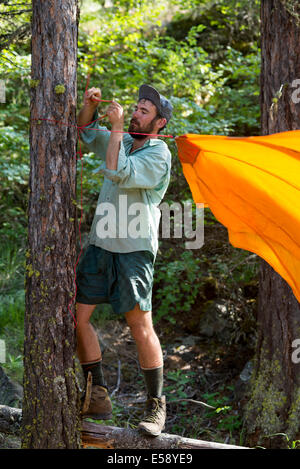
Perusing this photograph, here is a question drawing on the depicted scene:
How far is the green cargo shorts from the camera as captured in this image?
3023mm

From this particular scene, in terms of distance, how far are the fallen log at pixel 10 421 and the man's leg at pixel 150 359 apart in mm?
851

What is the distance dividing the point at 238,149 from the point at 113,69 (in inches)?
178

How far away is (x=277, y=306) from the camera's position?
4.73 m

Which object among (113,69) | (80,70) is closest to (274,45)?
(80,70)

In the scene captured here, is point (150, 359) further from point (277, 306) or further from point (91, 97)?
point (277, 306)

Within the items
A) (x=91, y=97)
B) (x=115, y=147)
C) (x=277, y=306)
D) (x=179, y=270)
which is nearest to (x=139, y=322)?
(x=115, y=147)

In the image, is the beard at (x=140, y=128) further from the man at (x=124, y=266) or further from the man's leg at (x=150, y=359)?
the man's leg at (x=150, y=359)

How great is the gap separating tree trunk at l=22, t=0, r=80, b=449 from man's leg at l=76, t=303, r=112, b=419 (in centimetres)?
16

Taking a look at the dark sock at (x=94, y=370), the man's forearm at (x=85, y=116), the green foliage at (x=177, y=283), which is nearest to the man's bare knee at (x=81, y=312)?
the dark sock at (x=94, y=370)

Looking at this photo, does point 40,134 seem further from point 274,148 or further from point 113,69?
point 113,69

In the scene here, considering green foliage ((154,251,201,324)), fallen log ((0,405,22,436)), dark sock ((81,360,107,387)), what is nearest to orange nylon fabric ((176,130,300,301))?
dark sock ((81,360,107,387))

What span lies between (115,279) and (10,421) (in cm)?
117

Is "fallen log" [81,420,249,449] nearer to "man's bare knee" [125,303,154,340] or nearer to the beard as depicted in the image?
"man's bare knee" [125,303,154,340]

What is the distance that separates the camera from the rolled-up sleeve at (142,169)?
288 centimetres
